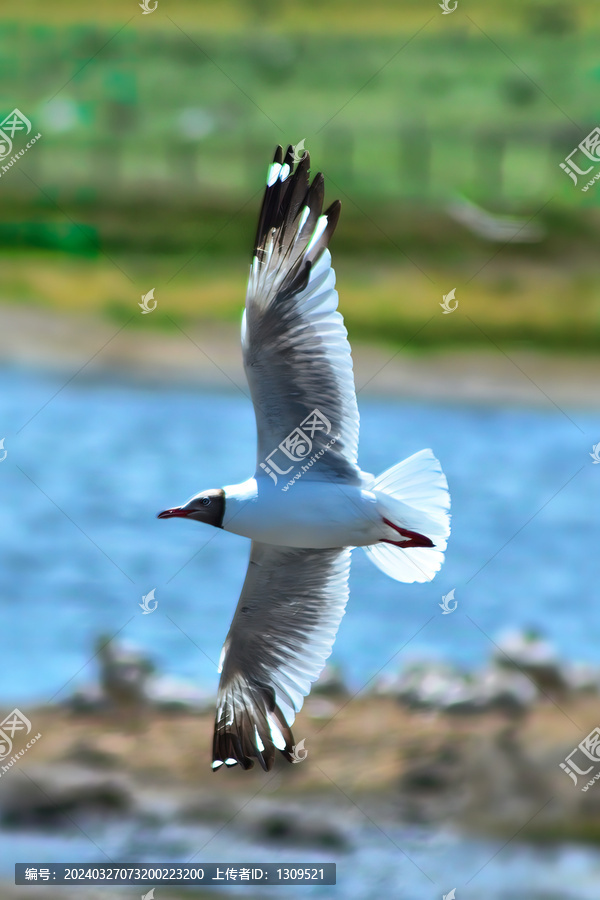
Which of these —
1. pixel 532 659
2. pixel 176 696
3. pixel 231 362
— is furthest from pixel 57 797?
pixel 231 362

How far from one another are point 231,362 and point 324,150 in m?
2.65

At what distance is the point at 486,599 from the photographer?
11.4 metres

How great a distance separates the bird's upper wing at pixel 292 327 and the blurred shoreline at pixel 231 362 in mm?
8852

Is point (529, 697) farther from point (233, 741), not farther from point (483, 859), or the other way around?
point (233, 741)

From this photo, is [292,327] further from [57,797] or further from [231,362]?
[231,362]

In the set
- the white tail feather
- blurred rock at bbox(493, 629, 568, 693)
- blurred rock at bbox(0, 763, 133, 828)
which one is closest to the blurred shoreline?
blurred rock at bbox(493, 629, 568, 693)

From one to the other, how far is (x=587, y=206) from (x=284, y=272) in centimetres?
1082

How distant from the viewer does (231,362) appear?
13336 mm

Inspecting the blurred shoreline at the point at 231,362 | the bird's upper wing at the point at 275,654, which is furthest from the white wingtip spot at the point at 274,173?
the blurred shoreline at the point at 231,362

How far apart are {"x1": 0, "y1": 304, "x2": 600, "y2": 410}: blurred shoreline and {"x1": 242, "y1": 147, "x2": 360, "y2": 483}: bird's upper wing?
8.85 metres

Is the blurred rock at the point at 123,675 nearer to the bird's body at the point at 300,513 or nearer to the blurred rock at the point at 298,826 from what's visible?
the blurred rock at the point at 298,826

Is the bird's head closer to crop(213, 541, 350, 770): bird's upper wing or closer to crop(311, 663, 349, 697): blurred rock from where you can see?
crop(213, 541, 350, 770): bird's upper wing

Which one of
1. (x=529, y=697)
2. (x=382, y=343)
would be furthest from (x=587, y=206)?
(x=529, y=697)

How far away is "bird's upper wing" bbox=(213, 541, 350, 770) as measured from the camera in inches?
186
